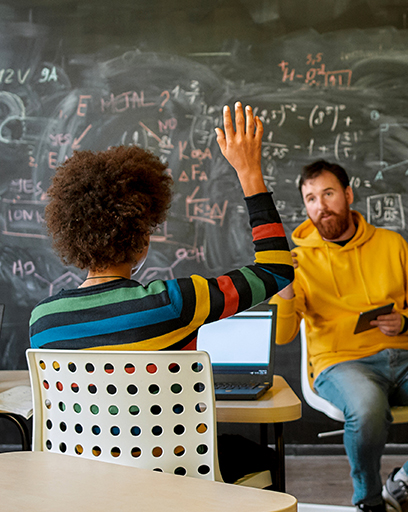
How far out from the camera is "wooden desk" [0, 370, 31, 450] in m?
1.46

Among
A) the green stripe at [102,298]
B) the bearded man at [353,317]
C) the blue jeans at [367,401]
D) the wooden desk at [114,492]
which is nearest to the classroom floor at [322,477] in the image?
the bearded man at [353,317]

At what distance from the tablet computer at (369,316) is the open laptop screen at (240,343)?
0.43 meters

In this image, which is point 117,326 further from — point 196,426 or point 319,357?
point 319,357

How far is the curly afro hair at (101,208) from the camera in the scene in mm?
1068

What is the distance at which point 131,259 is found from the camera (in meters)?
1.13

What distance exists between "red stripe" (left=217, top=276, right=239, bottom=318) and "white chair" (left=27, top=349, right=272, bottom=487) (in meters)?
0.13

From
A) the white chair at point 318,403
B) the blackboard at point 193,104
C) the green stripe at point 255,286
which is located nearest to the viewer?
the green stripe at point 255,286

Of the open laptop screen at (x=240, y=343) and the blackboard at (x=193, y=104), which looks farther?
the blackboard at (x=193, y=104)

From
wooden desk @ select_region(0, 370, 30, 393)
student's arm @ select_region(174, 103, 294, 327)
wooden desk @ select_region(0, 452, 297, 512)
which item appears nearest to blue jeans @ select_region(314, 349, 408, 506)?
student's arm @ select_region(174, 103, 294, 327)

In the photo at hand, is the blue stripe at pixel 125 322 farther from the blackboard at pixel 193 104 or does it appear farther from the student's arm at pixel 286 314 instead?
the blackboard at pixel 193 104

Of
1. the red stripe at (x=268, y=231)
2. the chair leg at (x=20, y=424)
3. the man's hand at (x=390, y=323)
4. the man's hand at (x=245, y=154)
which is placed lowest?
the chair leg at (x=20, y=424)

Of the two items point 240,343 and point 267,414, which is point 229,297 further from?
point 240,343

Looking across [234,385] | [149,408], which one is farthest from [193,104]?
[149,408]

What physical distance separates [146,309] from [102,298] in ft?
0.34
